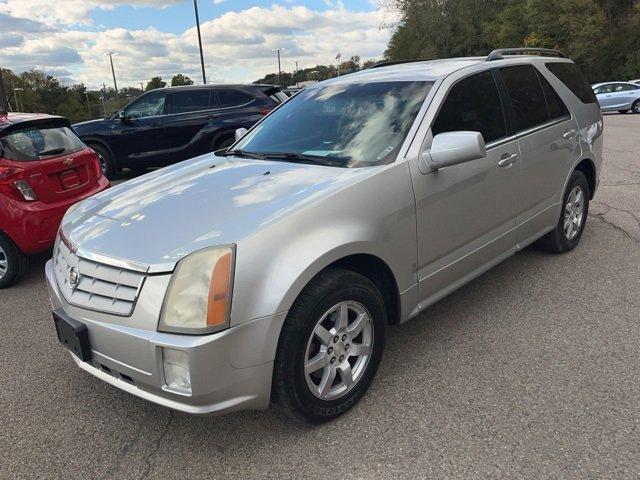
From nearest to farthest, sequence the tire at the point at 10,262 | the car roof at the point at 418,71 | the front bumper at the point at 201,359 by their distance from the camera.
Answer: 1. the front bumper at the point at 201,359
2. the car roof at the point at 418,71
3. the tire at the point at 10,262

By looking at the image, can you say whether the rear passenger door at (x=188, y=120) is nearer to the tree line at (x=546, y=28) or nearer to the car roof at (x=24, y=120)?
the car roof at (x=24, y=120)

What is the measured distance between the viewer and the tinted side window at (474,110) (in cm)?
323

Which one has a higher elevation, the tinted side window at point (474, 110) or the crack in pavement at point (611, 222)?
the tinted side window at point (474, 110)

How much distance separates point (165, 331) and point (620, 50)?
4431 centimetres

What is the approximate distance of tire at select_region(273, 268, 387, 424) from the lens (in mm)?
2320

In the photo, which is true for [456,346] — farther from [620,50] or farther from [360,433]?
[620,50]

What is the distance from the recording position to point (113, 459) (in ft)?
8.00

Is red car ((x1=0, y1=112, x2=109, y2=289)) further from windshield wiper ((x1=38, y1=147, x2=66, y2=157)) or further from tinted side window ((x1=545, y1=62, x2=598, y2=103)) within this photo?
tinted side window ((x1=545, y1=62, x2=598, y2=103))

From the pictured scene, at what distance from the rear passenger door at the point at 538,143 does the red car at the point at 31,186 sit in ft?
13.1

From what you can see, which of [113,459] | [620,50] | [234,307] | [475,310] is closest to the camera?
[234,307]

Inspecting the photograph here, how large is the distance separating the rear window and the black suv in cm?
407

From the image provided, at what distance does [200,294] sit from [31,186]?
3377 millimetres

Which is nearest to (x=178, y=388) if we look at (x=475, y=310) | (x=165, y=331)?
(x=165, y=331)

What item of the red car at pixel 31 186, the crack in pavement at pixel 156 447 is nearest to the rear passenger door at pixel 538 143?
the crack in pavement at pixel 156 447
